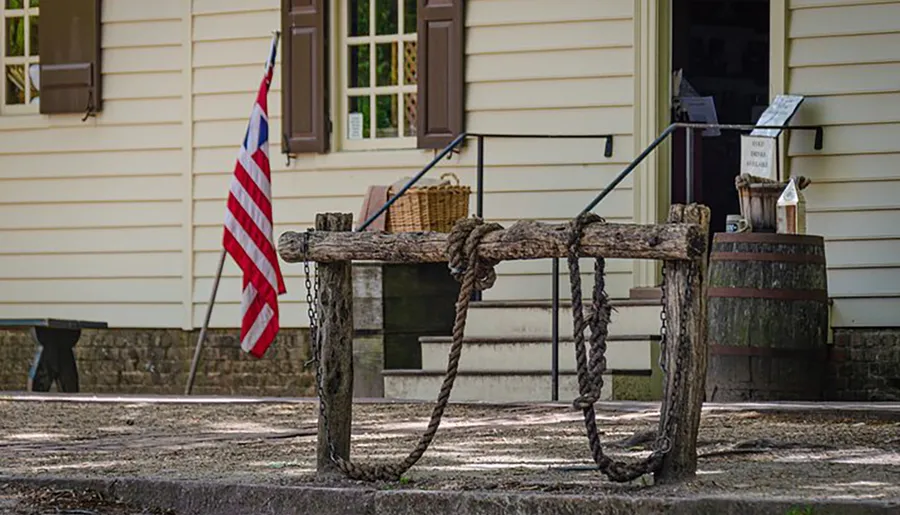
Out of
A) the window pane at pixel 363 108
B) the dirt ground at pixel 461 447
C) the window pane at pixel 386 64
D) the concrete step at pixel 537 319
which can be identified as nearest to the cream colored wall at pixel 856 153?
the concrete step at pixel 537 319

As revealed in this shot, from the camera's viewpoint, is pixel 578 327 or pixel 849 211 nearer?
pixel 578 327

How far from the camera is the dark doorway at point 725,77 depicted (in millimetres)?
14703

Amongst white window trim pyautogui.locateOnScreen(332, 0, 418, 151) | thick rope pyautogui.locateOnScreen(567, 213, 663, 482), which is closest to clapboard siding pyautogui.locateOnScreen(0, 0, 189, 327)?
white window trim pyautogui.locateOnScreen(332, 0, 418, 151)

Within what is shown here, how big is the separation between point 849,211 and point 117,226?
5888 millimetres

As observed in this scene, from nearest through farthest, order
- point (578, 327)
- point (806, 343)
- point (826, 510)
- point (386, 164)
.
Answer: point (826, 510)
point (578, 327)
point (806, 343)
point (386, 164)

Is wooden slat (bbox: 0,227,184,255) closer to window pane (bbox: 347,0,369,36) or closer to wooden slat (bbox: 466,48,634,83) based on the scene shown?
window pane (bbox: 347,0,369,36)

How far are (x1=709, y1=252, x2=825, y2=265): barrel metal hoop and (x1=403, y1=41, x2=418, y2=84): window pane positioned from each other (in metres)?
3.81

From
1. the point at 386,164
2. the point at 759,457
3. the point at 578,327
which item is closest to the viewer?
the point at 578,327

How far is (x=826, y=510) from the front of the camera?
19.6 ft

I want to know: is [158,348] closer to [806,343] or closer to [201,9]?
[201,9]

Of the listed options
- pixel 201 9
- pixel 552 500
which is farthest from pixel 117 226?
pixel 552 500

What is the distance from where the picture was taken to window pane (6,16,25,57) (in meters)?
15.5

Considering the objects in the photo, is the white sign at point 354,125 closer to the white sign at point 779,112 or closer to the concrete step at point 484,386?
the concrete step at point 484,386

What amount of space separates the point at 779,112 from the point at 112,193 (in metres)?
5.51
